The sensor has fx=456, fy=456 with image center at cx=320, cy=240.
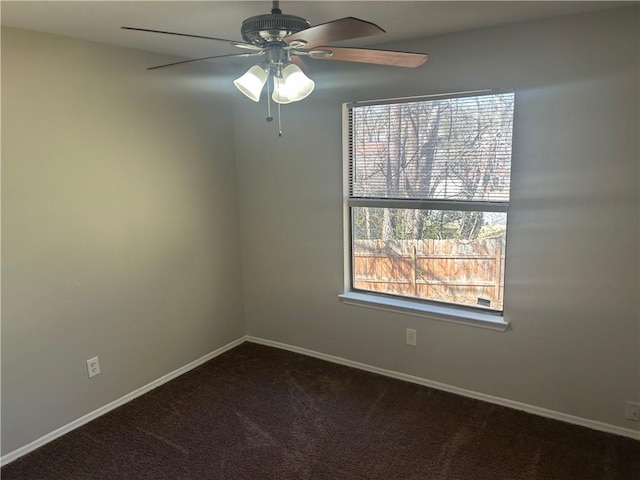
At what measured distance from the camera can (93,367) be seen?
8.89 feet

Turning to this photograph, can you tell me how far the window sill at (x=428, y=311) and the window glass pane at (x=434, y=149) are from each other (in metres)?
0.70

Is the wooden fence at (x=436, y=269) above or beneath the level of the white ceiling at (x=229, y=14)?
beneath

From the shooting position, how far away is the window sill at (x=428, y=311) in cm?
271

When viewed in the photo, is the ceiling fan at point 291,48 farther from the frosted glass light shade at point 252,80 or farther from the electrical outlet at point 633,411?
the electrical outlet at point 633,411

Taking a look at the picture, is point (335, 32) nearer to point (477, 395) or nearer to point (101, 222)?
point (101, 222)

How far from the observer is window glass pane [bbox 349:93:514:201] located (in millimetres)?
2584

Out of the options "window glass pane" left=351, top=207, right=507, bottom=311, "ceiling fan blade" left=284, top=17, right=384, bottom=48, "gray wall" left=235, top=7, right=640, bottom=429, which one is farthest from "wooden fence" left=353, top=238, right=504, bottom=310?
"ceiling fan blade" left=284, top=17, right=384, bottom=48

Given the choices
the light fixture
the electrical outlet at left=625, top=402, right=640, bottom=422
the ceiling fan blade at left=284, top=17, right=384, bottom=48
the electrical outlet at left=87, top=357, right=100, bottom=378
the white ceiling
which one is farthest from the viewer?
the electrical outlet at left=87, top=357, right=100, bottom=378

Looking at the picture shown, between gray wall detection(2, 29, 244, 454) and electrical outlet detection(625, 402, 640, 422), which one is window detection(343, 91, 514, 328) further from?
gray wall detection(2, 29, 244, 454)

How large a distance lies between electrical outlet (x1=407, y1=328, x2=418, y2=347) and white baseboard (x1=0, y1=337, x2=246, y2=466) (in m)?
1.45

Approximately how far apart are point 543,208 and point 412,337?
3.77ft

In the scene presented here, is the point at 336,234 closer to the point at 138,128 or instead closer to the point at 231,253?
the point at 231,253

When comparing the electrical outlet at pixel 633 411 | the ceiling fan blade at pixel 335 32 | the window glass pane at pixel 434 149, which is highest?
the ceiling fan blade at pixel 335 32

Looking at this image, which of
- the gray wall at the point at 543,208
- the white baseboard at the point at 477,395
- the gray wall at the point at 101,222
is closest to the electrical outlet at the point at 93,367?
the gray wall at the point at 101,222
